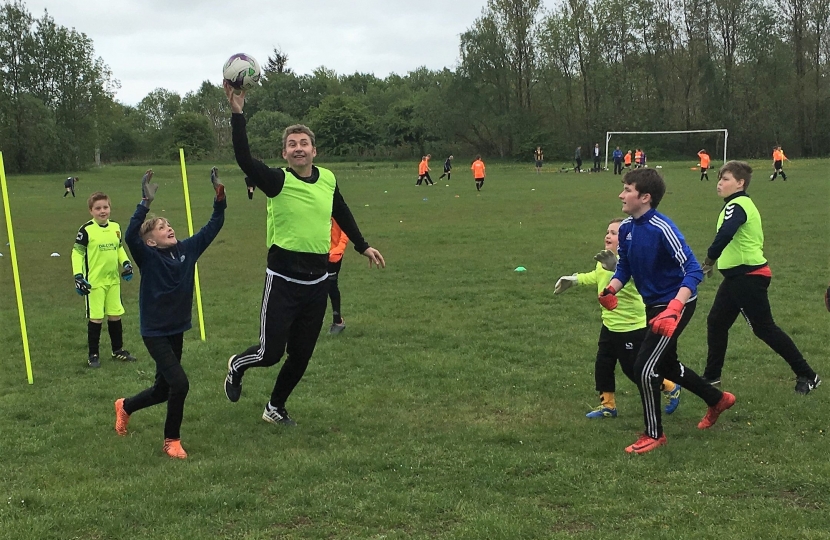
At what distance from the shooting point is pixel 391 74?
11000cm

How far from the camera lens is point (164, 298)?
17.7ft

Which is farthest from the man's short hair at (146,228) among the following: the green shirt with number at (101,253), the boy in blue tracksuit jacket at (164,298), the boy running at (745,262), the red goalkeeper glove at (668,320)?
the boy running at (745,262)

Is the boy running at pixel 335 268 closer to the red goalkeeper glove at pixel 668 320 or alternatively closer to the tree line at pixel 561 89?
the red goalkeeper glove at pixel 668 320

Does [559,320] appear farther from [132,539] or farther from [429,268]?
[132,539]

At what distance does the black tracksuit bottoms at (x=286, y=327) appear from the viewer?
18.1 ft

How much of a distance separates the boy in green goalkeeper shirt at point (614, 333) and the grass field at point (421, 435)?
0.19 metres

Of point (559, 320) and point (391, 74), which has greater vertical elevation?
point (391, 74)

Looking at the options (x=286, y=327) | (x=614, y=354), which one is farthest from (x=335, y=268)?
(x=614, y=354)

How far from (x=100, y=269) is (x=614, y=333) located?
5328mm

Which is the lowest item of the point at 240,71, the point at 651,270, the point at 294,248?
the point at 651,270

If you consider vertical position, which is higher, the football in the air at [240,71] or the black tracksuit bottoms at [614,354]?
the football in the air at [240,71]

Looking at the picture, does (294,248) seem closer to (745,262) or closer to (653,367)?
(653,367)

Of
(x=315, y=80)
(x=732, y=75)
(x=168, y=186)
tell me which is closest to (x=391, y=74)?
(x=315, y=80)

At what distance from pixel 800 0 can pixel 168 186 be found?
52.4 meters
